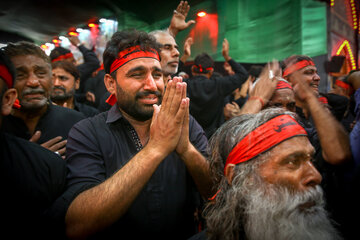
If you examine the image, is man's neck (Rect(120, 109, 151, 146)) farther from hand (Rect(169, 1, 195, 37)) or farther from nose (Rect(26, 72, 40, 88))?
hand (Rect(169, 1, 195, 37))

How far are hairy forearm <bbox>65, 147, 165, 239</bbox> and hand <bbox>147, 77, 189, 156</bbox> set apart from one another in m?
0.10

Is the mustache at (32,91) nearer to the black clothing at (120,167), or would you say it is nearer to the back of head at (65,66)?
the black clothing at (120,167)

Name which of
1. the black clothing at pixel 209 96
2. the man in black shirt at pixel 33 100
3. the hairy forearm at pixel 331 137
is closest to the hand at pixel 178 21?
the black clothing at pixel 209 96

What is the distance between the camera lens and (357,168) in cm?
143

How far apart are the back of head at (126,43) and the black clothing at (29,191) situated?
911 mm

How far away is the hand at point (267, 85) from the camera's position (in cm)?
226

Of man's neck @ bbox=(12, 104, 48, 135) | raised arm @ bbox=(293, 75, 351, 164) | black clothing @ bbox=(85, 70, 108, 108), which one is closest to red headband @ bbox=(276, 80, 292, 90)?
raised arm @ bbox=(293, 75, 351, 164)

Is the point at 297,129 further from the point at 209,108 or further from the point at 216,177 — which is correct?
the point at 209,108

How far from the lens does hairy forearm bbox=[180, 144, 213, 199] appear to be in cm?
162

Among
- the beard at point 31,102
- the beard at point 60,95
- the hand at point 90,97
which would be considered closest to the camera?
the beard at point 31,102

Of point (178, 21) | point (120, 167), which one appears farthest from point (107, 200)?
point (178, 21)

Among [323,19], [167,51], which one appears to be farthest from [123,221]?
[323,19]

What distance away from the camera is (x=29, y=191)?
4.25 ft

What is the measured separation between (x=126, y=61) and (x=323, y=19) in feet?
12.8
